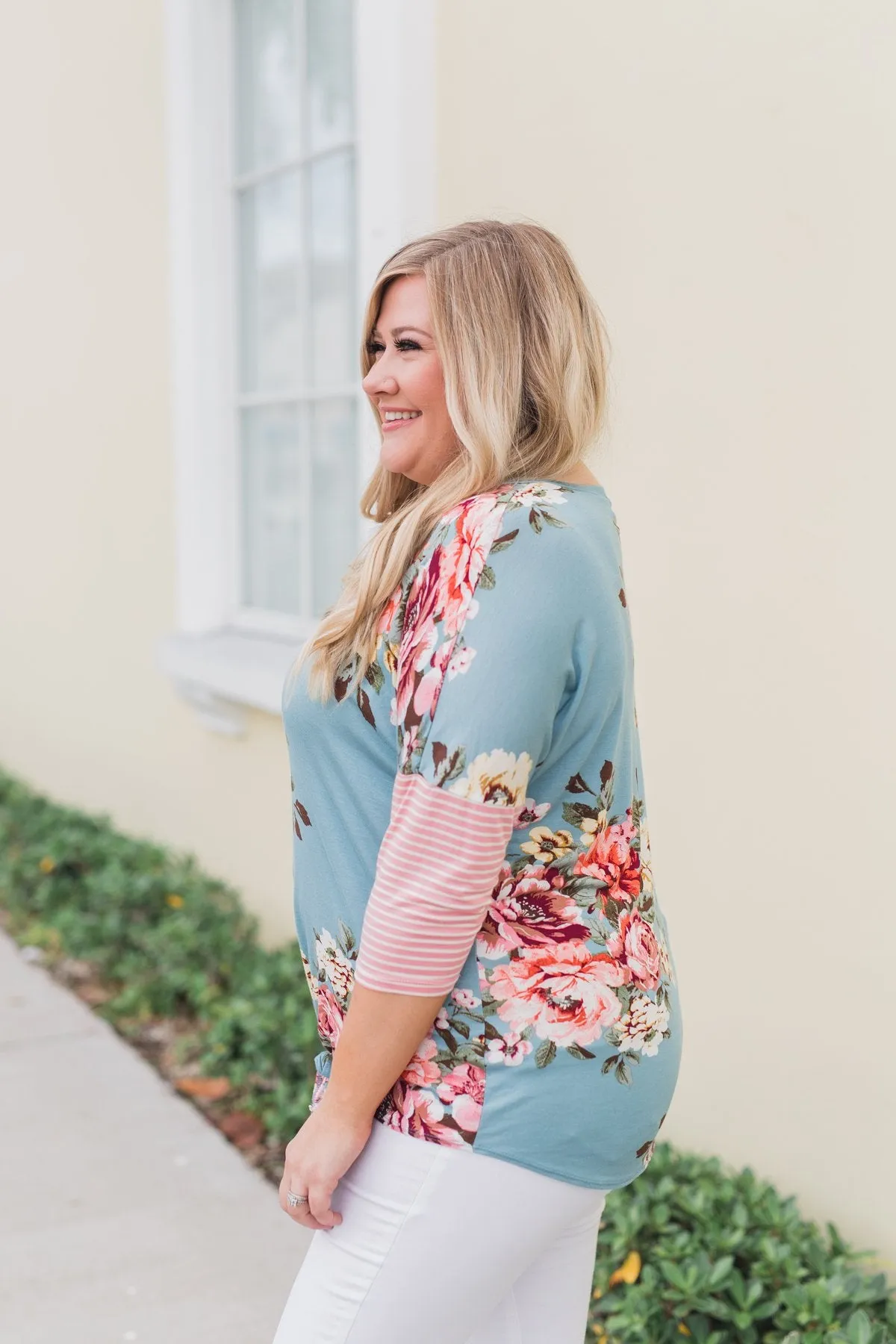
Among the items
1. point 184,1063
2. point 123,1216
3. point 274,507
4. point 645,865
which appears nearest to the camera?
point 645,865

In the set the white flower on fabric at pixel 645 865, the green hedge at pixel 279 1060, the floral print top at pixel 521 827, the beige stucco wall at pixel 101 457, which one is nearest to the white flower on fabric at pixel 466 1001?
the floral print top at pixel 521 827

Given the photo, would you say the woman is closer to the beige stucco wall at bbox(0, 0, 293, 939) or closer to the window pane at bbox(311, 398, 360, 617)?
the window pane at bbox(311, 398, 360, 617)

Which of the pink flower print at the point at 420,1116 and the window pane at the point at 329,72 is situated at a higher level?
the window pane at the point at 329,72

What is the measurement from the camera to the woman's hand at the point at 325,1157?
1383 mm

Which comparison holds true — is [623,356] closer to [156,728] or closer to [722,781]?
[722,781]

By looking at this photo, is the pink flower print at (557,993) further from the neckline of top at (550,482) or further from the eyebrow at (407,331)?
the eyebrow at (407,331)

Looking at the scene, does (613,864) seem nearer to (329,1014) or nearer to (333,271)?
(329,1014)

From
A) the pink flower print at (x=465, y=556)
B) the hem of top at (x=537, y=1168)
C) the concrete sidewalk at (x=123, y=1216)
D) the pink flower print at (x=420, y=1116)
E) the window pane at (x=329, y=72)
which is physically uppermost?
the window pane at (x=329, y=72)

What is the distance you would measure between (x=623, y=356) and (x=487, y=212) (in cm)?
61

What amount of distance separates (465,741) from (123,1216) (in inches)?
86.4

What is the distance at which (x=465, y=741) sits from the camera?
129 cm

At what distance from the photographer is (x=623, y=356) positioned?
2867mm

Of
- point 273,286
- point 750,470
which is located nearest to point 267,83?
point 273,286

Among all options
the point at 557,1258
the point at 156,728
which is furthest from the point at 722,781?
the point at 156,728
